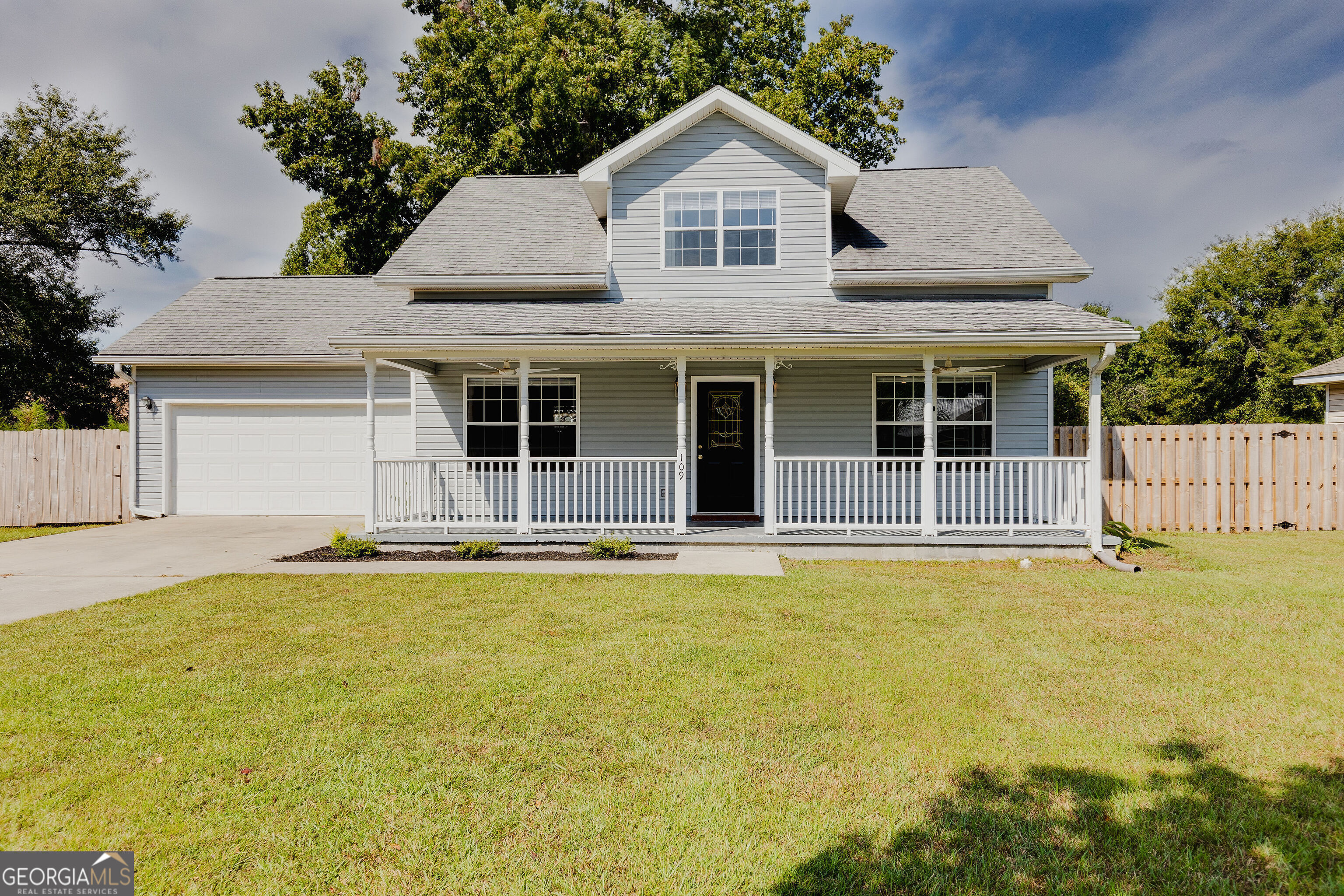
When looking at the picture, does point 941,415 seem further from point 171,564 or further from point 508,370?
point 171,564

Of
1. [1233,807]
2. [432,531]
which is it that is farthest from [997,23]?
[1233,807]

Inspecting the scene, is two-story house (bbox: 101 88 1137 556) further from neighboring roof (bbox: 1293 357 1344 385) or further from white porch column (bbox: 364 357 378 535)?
neighboring roof (bbox: 1293 357 1344 385)

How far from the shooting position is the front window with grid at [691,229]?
450 inches

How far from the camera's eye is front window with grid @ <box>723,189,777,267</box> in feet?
37.3

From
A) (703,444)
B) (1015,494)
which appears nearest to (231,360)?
(703,444)

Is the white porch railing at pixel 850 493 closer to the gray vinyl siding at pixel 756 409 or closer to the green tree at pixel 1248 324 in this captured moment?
the gray vinyl siding at pixel 756 409

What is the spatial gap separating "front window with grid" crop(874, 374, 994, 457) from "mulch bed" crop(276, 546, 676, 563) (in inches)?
189

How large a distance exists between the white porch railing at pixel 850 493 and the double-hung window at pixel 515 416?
154 inches

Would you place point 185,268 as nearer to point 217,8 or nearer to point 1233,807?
point 217,8

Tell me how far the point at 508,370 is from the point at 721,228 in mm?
4483

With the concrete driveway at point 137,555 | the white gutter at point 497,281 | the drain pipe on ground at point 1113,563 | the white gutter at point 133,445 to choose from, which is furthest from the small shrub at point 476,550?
the white gutter at point 133,445

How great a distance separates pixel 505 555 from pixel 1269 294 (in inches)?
1533

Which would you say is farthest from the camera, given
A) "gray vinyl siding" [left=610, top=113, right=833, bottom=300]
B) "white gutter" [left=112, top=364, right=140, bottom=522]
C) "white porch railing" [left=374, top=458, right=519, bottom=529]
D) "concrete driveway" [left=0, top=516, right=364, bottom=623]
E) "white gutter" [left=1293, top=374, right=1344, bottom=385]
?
"white gutter" [left=1293, top=374, right=1344, bottom=385]

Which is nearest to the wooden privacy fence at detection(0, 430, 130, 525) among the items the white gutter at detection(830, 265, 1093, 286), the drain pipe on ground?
the white gutter at detection(830, 265, 1093, 286)
